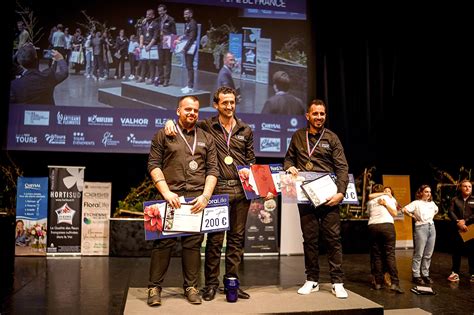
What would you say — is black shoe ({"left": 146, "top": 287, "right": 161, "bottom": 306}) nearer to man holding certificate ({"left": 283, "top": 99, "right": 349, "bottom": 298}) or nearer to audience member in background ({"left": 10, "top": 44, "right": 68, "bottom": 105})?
man holding certificate ({"left": 283, "top": 99, "right": 349, "bottom": 298})

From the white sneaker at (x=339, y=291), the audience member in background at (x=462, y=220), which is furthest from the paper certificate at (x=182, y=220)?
the audience member in background at (x=462, y=220)

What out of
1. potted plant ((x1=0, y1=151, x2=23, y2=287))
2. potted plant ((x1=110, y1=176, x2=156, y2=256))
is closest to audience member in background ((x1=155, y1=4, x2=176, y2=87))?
potted plant ((x1=110, y1=176, x2=156, y2=256))

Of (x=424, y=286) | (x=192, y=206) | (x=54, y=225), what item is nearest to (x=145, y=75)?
(x=54, y=225)

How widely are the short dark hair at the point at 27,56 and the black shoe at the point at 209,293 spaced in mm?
4530

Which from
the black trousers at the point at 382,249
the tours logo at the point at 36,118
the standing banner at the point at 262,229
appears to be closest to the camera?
the black trousers at the point at 382,249

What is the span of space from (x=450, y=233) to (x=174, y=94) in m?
4.73

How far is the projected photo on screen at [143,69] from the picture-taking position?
6320mm

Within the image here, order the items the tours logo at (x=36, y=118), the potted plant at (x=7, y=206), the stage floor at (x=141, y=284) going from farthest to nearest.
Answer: the tours logo at (x=36, y=118), the potted plant at (x=7, y=206), the stage floor at (x=141, y=284)

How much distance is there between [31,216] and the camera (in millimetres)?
6199

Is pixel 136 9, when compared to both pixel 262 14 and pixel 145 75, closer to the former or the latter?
pixel 145 75

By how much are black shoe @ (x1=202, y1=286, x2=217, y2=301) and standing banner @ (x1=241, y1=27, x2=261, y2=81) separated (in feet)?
13.1

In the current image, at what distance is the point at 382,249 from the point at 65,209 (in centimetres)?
422

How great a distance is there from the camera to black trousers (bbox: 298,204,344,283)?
3.61m

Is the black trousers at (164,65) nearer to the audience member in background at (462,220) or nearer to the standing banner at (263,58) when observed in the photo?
the standing banner at (263,58)
